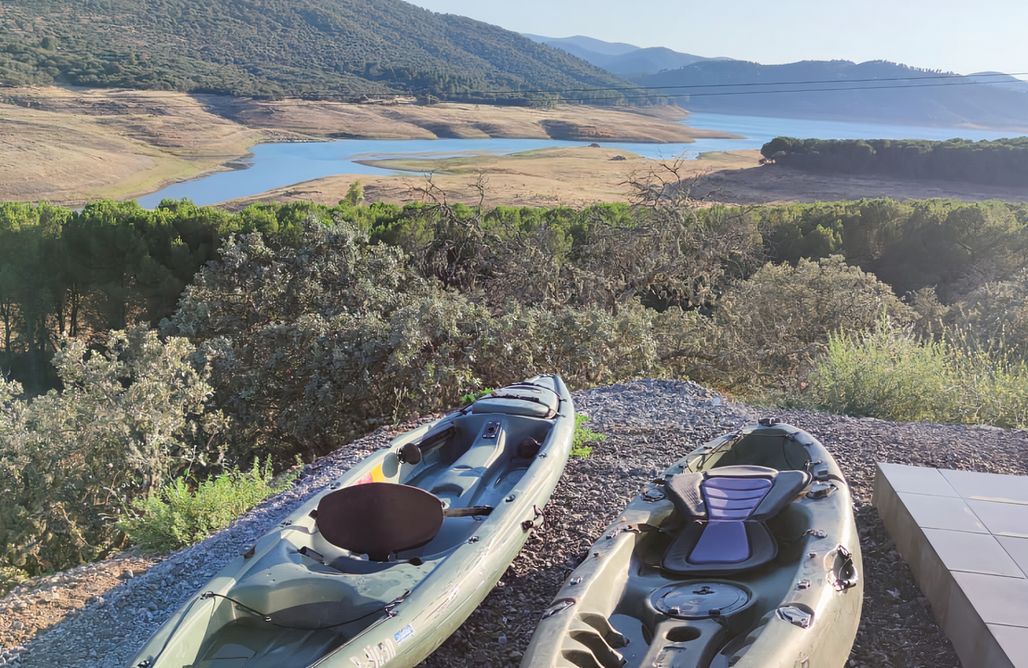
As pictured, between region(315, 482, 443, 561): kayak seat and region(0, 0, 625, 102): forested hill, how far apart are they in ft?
145

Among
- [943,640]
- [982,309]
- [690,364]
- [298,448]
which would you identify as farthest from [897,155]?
[943,640]

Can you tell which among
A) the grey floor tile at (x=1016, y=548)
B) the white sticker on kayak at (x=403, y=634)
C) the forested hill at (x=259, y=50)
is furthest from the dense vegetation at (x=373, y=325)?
the forested hill at (x=259, y=50)

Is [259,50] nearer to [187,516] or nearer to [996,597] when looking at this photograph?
[187,516]

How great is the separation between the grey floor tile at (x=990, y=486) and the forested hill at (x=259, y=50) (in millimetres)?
45830

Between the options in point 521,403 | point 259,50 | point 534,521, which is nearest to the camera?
point 534,521

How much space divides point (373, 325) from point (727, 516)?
615 cm

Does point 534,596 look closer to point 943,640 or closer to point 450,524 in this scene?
point 450,524

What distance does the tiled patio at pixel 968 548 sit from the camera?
3.50m

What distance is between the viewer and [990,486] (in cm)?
502

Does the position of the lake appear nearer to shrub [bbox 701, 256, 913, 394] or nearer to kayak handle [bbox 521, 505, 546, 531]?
shrub [bbox 701, 256, 913, 394]

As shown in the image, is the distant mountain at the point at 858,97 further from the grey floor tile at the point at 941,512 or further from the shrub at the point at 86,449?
the grey floor tile at the point at 941,512

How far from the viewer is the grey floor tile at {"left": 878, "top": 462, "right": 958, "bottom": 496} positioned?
487 cm

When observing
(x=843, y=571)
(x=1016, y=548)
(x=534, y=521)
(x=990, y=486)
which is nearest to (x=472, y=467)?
(x=534, y=521)

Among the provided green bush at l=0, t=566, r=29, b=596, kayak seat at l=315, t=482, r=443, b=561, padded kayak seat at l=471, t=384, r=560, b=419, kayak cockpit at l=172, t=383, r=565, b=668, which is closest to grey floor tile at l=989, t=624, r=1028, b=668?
kayak cockpit at l=172, t=383, r=565, b=668
